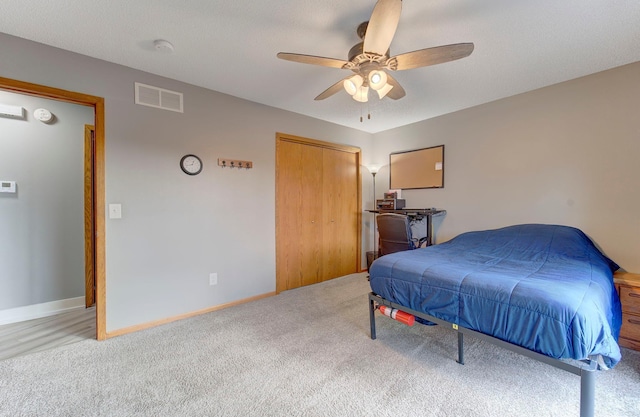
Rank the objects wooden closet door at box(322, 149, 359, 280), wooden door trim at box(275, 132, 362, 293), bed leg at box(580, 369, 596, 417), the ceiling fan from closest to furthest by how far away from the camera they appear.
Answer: bed leg at box(580, 369, 596, 417)
the ceiling fan
wooden door trim at box(275, 132, 362, 293)
wooden closet door at box(322, 149, 359, 280)

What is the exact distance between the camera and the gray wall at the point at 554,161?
239 cm

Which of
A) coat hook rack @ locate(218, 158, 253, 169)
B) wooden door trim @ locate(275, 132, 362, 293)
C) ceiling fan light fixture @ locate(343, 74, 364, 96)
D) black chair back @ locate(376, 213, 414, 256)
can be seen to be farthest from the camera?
wooden door trim @ locate(275, 132, 362, 293)

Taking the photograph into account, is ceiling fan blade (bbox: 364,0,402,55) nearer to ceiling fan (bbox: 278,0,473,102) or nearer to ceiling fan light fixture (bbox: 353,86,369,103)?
ceiling fan (bbox: 278,0,473,102)

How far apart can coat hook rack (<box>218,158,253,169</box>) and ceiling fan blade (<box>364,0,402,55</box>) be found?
78.3 inches

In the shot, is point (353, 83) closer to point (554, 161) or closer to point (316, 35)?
point (316, 35)

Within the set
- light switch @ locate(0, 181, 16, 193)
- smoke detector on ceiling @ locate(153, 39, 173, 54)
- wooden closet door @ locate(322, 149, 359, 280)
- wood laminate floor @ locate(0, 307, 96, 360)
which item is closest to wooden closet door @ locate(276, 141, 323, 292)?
wooden closet door @ locate(322, 149, 359, 280)

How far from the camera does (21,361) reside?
1.97 m

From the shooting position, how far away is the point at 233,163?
3.07 metres

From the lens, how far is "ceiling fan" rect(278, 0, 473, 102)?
1378 millimetres

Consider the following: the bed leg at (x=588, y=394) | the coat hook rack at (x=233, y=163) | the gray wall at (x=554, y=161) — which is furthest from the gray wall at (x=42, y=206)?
the gray wall at (x=554, y=161)

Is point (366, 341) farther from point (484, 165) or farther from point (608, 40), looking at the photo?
point (608, 40)

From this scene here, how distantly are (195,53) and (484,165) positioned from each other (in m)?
3.41

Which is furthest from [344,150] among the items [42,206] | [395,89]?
[42,206]

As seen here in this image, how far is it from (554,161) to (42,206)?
554 centimetres
